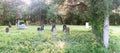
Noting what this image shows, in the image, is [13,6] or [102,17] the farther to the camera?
[13,6]

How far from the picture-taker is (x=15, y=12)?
2073 cm

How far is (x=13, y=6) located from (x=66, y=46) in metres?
10.7

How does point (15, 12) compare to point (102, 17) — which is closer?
point (102, 17)

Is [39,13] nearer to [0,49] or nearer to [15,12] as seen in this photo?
[15,12]

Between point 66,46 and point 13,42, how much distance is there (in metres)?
2.35

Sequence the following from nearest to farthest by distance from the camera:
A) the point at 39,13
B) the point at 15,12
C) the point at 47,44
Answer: the point at 47,44 → the point at 39,13 → the point at 15,12

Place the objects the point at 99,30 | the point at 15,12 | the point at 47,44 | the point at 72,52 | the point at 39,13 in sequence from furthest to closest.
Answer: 1. the point at 15,12
2. the point at 39,13
3. the point at 99,30
4. the point at 47,44
5. the point at 72,52

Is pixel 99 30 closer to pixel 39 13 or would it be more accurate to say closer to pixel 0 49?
pixel 0 49

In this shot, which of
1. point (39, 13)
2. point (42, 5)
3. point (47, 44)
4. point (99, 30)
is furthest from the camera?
point (39, 13)

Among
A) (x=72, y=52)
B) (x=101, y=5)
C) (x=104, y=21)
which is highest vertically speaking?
(x=101, y=5)

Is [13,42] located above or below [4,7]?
below

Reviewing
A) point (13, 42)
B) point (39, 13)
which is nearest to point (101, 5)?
point (13, 42)

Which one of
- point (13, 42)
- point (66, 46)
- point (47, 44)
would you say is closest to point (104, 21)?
point (66, 46)

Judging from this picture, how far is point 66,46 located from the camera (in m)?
9.86
